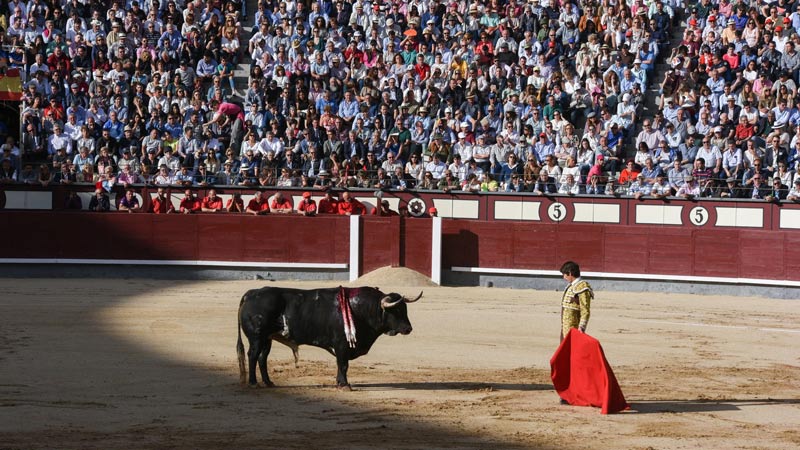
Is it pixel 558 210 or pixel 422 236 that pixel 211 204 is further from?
pixel 558 210

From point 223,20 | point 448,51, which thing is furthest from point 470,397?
point 223,20

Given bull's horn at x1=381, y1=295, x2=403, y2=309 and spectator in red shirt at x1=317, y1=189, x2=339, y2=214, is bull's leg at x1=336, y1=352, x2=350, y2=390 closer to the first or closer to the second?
bull's horn at x1=381, y1=295, x2=403, y2=309

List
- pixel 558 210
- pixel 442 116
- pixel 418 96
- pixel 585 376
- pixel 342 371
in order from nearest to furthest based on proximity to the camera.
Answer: pixel 585 376
pixel 342 371
pixel 558 210
pixel 442 116
pixel 418 96

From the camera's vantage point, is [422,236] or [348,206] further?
[348,206]

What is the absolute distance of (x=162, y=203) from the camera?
22.9 metres

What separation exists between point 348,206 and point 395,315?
36.9ft

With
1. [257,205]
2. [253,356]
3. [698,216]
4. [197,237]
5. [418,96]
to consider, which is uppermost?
[418,96]

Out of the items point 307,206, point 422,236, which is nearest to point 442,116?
point 422,236

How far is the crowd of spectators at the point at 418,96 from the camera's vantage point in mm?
22484

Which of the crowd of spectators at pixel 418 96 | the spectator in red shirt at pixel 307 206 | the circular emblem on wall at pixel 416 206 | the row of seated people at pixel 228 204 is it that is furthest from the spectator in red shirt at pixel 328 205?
the circular emblem on wall at pixel 416 206

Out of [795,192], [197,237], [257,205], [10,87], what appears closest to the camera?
[795,192]

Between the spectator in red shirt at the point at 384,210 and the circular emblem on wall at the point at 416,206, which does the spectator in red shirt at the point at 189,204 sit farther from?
the circular emblem on wall at the point at 416,206

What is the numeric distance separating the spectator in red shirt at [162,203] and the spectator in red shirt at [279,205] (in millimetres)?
1748

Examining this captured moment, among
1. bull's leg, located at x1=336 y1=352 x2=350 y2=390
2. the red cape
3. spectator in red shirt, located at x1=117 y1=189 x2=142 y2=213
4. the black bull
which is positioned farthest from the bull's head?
spectator in red shirt, located at x1=117 y1=189 x2=142 y2=213
